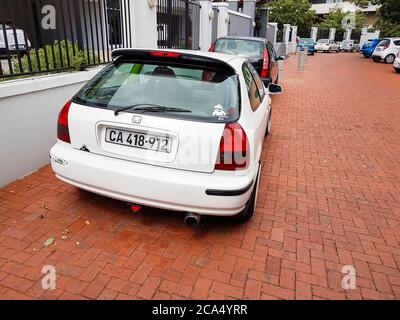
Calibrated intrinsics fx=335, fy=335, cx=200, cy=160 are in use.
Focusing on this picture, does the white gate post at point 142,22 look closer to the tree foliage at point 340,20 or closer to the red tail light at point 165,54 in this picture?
the red tail light at point 165,54

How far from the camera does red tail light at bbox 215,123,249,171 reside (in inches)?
104

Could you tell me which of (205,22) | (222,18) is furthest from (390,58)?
(205,22)

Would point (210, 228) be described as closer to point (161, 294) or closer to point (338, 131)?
point (161, 294)

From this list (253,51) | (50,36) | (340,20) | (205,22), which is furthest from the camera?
(340,20)

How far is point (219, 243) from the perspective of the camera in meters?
3.06

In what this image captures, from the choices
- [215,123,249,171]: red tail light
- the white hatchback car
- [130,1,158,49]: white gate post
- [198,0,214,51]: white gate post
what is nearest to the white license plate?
the white hatchback car

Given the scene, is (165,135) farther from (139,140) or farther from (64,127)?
(64,127)

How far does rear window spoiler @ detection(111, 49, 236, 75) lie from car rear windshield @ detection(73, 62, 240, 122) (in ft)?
0.10

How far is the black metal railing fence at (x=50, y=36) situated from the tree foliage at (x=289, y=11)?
4452 centimetres

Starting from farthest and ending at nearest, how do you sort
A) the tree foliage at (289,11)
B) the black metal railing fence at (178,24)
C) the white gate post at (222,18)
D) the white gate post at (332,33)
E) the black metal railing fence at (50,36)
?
1. the white gate post at (332,33)
2. the tree foliage at (289,11)
3. the white gate post at (222,18)
4. the black metal railing fence at (178,24)
5. the black metal railing fence at (50,36)

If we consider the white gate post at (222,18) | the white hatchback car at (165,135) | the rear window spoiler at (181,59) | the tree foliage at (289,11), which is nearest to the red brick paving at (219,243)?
the white hatchback car at (165,135)

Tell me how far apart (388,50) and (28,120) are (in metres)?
25.0

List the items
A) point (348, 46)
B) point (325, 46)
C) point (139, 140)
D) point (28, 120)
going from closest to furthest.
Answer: point (139, 140)
point (28, 120)
point (325, 46)
point (348, 46)

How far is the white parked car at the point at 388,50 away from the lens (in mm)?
22172
